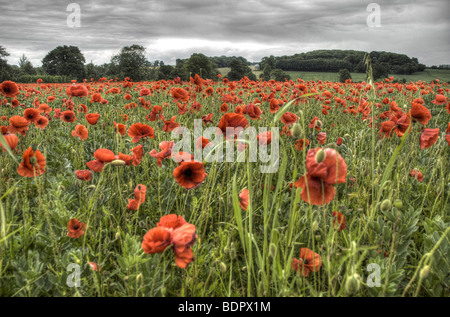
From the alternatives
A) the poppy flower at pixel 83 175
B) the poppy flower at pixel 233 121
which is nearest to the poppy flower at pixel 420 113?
the poppy flower at pixel 233 121

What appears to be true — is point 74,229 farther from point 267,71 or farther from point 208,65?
point 208,65

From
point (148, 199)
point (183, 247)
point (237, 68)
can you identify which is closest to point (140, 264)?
point (183, 247)

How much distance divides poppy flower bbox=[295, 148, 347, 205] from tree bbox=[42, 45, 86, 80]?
39.6 m

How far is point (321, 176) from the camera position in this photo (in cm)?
102

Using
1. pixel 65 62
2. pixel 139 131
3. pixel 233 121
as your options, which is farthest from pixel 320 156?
pixel 65 62

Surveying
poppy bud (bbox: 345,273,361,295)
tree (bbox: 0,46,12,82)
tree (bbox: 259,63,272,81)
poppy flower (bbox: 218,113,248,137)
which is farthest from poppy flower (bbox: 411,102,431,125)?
tree (bbox: 0,46,12,82)

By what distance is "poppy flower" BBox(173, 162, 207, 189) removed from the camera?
4.49ft

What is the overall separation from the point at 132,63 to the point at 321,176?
33.0 metres

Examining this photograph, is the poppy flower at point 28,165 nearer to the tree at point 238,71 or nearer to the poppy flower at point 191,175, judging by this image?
the poppy flower at point 191,175

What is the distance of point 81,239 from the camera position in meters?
1.54

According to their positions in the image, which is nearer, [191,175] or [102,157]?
[191,175]

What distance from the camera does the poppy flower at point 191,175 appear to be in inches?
53.9

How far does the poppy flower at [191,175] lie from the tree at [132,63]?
29.5 m

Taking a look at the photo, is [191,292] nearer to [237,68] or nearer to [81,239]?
[81,239]
